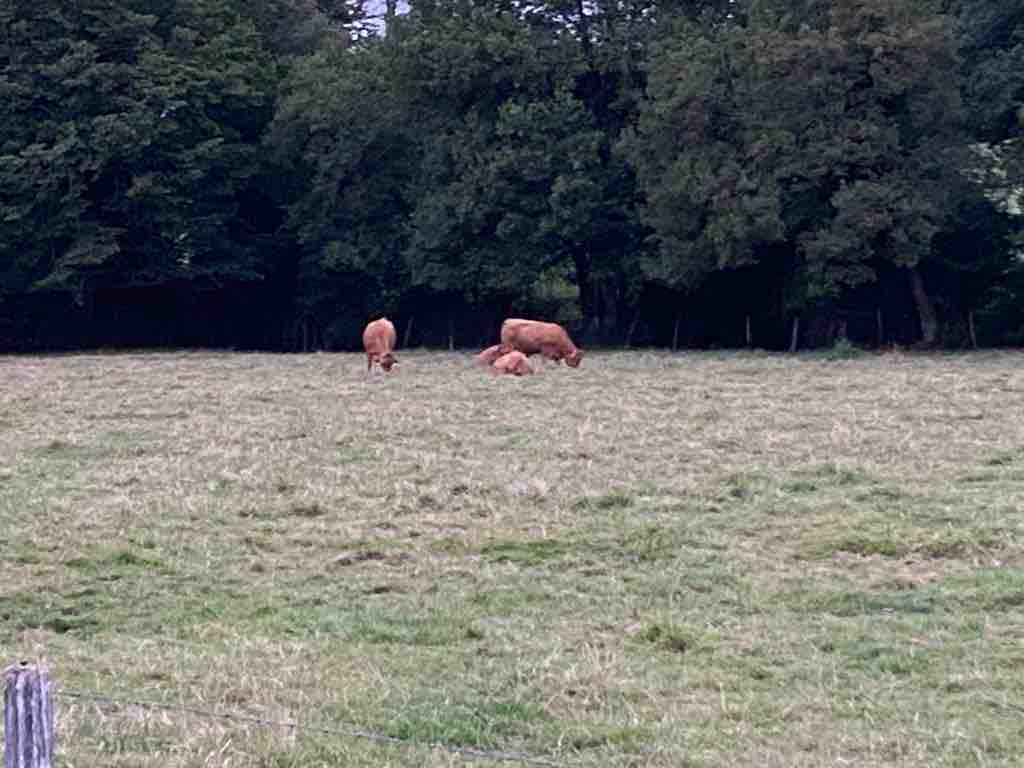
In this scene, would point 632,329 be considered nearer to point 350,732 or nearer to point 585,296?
point 585,296

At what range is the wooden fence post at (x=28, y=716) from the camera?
11.8ft

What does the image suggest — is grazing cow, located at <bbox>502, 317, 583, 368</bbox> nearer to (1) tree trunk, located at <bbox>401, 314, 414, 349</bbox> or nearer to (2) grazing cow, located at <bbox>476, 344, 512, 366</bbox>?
(2) grazing cow, located at <bbox>476, 344, 512, 366</bbox>

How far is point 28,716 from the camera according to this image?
3641mm

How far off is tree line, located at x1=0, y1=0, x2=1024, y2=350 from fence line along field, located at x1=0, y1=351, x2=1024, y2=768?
14525 mm

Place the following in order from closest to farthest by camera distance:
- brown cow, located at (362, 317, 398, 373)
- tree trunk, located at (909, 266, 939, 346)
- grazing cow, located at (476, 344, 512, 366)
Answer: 1. brown cow, located at (362, 317, 398, 373)
2. grazing cow, located at (476, 344, 512, 366)
3. tree trunk, located at (909, 266, 939, 346)

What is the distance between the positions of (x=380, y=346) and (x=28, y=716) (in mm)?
22165

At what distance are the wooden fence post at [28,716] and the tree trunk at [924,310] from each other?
99.3 feet

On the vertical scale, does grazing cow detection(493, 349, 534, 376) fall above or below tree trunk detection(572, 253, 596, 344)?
below

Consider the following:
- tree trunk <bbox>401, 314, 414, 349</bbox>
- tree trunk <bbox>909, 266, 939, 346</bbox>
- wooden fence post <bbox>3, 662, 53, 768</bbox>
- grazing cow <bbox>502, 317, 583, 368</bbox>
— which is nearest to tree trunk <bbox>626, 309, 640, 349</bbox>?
tree trunk <bbox>401, 314, 414, 349</bbox>

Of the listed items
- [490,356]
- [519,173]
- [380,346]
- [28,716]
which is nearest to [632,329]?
[519,173]

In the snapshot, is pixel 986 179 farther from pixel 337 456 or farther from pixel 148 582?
pixel 148 582

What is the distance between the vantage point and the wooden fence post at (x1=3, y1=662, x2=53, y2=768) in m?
3.60

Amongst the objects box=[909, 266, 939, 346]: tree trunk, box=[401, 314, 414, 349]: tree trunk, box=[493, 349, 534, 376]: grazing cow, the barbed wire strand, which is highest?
box=[909, 266, 939, 346]: tree trunk

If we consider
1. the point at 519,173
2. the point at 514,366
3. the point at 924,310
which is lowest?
the point at 514,366
